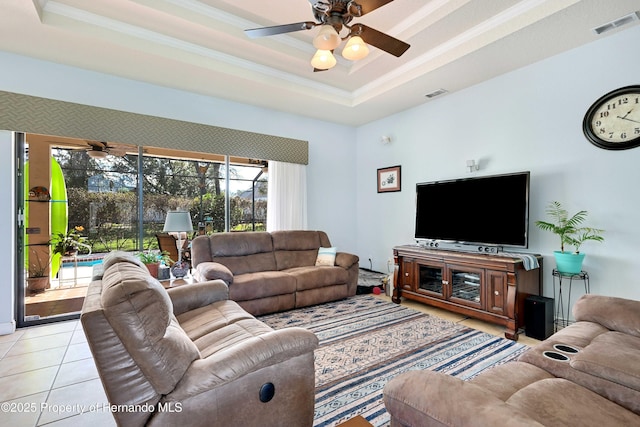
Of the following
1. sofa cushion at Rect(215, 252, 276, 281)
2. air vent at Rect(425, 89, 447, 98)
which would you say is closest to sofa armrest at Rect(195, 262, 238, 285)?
sofa cushion at Rect(215, 252, 276, 281)

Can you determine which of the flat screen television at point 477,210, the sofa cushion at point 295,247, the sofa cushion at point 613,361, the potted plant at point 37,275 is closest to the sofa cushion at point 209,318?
the sofa cushion at point 295,247

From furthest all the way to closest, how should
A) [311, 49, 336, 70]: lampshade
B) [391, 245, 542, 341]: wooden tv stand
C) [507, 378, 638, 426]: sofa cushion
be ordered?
[391, 245, 542, 341]: wooden tv stand < [311, 49, 336, 70]: lampshade < [507, 378, 638, 426]: sofa cushion

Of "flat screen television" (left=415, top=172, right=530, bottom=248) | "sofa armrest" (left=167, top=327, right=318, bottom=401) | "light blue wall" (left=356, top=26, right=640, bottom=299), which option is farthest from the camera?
"flat screen television" (left=415, top=172, right=530, bottom=248)

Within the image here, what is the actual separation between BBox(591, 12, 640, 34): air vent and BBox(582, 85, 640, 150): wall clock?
0.53m

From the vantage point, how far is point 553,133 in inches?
122

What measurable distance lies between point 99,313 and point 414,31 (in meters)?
3.36

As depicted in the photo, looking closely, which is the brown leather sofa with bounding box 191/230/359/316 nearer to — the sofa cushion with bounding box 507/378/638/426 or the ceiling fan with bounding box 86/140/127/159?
the ceiling fan with bounding box 86/140/127/159

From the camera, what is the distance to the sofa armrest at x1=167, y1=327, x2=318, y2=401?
47.7 inches

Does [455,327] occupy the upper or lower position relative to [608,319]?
lower

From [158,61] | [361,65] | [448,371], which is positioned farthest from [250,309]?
[361,65]

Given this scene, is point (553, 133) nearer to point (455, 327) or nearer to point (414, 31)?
point (414, 31)

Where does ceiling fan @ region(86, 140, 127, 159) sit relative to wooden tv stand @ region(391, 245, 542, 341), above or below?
above

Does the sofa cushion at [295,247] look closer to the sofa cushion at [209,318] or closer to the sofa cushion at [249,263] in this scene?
the sofa cushion at [249,263]

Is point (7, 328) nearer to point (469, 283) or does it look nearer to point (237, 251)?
point (237, 251)
